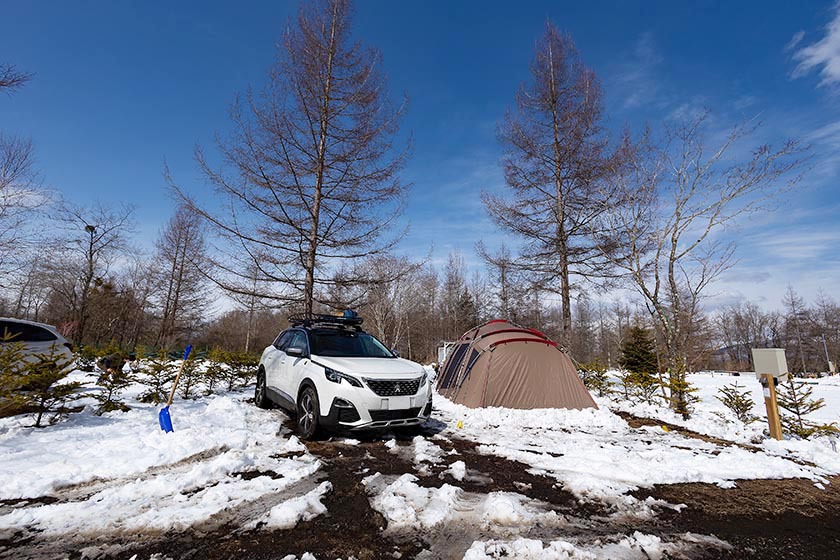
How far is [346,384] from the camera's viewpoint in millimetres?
5129

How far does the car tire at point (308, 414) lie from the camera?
5277 mm

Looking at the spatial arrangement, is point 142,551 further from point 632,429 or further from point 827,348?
point 827,348

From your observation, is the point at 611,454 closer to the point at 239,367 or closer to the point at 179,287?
the point at 239,367

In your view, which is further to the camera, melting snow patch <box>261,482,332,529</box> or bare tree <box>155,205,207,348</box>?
bare tree <box>155,205,207,348</box>

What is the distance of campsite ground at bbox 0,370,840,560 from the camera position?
8.36 ft

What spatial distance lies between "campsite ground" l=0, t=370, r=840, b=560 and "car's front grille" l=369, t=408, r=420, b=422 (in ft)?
1.20

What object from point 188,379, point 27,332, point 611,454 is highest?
point 27,332

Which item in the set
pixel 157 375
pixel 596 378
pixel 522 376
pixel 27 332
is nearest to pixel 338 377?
pixel 157 375

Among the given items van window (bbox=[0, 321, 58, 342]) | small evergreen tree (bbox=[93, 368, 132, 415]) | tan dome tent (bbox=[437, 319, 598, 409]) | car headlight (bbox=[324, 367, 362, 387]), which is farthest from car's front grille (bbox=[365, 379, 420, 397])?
van window (bbox=[0, 321, 58, 342])

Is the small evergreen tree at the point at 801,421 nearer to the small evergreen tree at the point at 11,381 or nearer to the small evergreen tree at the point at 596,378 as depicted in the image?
the small evergreen tree at the point at 596,378

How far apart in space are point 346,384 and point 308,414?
94cm

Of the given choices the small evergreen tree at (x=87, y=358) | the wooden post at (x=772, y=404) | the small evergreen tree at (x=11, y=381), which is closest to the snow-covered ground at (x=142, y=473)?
the small evergreen tree at (x=11, y=381)

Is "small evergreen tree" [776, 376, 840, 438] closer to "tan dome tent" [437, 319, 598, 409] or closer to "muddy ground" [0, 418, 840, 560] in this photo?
"muddy ground" [0, 418, 840, 560]

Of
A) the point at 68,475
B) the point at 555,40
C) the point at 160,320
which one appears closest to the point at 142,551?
the point at 68,475
